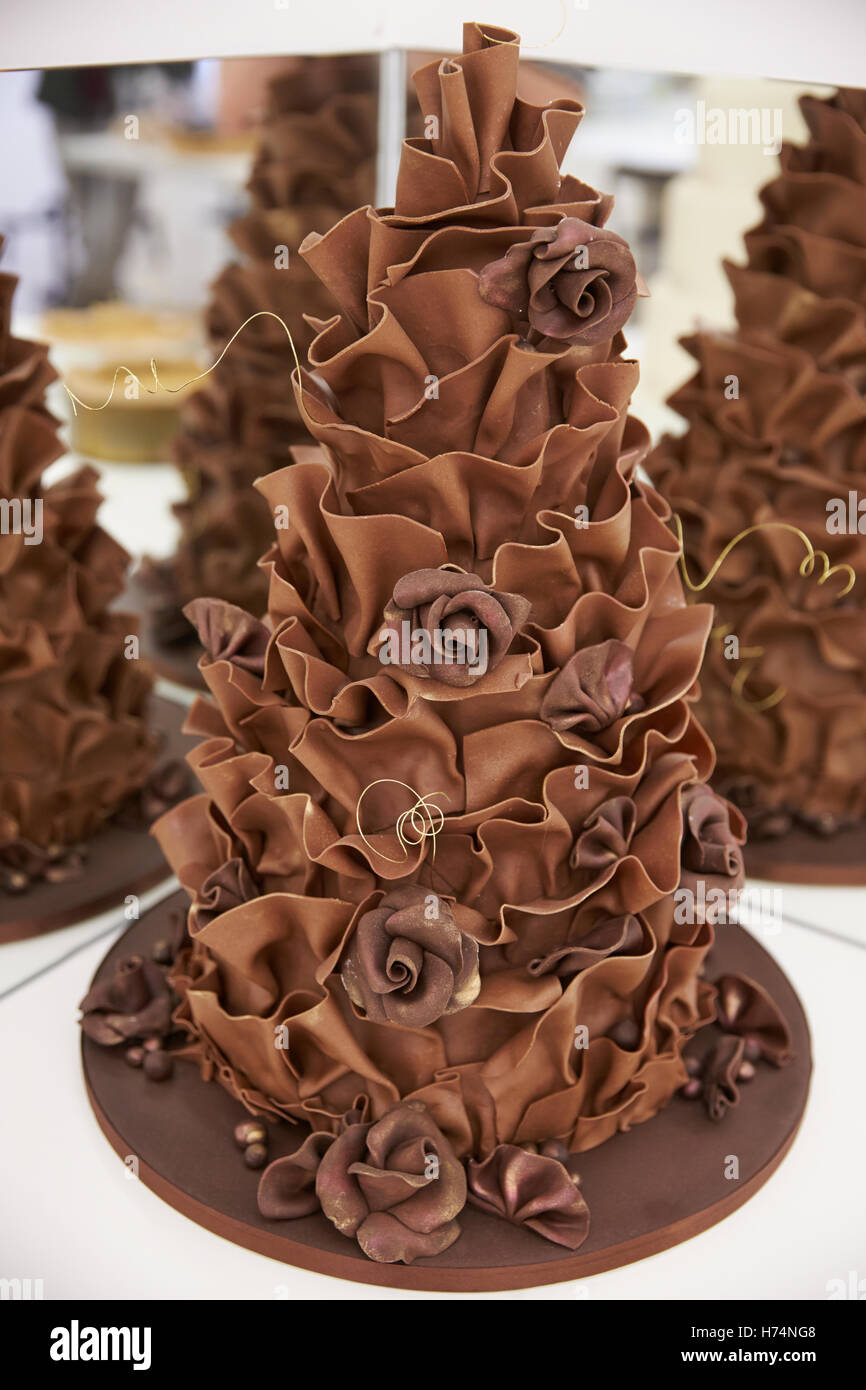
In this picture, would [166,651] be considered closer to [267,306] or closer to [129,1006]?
[267,306]

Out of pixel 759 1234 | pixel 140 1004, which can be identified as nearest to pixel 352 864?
pixel 140 1004

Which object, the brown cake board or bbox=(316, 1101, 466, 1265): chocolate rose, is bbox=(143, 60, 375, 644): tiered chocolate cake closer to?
the brown cake board

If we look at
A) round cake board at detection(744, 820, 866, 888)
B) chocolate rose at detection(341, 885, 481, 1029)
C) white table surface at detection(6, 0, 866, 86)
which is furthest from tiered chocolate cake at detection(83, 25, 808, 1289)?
round cake board at detection(744, 820, 866, 888)

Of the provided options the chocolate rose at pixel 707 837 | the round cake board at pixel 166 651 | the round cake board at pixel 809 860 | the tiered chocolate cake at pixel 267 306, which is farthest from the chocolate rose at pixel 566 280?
the round cake board at pixel 166 651

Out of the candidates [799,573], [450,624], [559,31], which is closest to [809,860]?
[799,573]

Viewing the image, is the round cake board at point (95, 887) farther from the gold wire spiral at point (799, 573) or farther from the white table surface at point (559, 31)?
the white table surface at point (559, 31)

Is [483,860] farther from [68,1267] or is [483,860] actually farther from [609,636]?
[68,1267]
